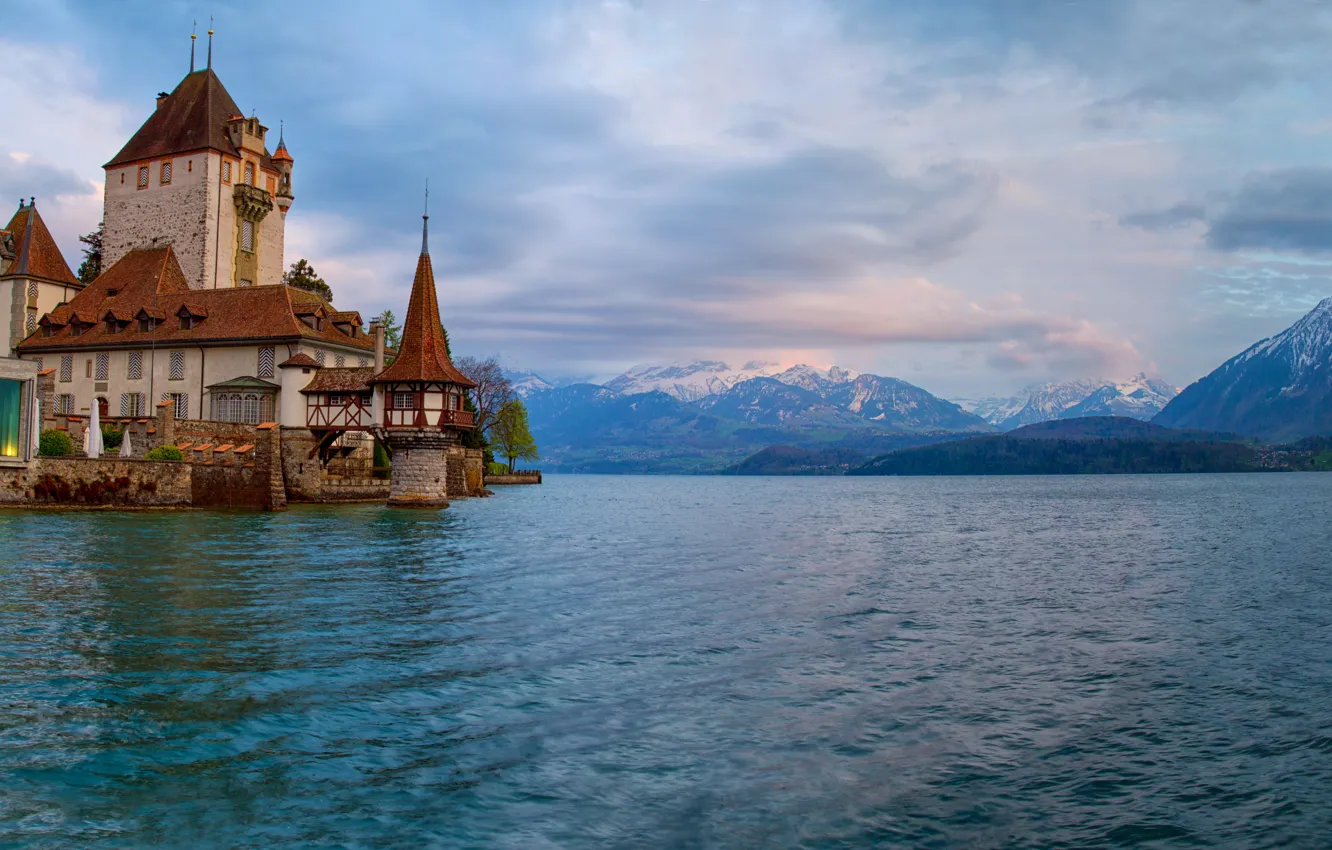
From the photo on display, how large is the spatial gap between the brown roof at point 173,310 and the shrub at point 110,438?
31.6 ft

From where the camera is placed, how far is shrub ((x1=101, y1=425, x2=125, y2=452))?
56.4m

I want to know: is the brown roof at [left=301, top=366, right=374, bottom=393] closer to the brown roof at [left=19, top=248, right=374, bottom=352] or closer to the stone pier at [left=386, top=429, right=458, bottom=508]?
the brown roof at [left=19, top=248, right=374, bottom=352]

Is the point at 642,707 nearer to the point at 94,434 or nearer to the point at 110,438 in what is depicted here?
the point at 94,434

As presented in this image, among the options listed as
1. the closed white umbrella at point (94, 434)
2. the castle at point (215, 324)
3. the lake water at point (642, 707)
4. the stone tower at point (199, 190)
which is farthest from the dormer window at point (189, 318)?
the lake water at point (642, 707)

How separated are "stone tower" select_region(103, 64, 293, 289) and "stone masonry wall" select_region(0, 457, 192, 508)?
30.2 meters

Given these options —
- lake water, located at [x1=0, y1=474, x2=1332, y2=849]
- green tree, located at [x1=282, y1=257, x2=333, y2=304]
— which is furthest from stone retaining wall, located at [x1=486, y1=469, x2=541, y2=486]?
lake water, located at [x1=0, y1=474, x2=1332, y2=849]

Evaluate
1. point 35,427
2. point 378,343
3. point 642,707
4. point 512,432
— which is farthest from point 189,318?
point 642,707

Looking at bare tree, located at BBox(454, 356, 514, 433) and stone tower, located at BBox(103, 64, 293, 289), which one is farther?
bare tree, located at BBox(454, 356, 514, 433)

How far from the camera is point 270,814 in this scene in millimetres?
10133

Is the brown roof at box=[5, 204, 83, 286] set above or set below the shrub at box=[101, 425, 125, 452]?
above

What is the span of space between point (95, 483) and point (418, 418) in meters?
17.2

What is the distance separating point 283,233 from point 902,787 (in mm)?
81177

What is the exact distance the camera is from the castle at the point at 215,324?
6047 centimetres

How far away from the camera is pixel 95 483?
4753cm
